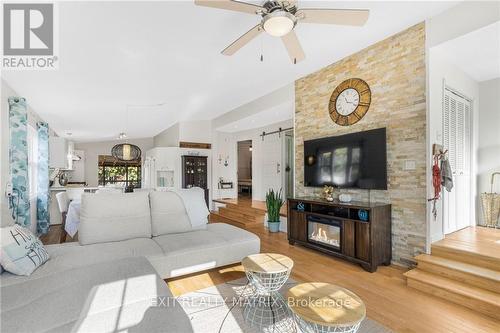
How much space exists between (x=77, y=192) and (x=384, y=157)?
5446mm

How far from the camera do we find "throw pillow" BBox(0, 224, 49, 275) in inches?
70.9

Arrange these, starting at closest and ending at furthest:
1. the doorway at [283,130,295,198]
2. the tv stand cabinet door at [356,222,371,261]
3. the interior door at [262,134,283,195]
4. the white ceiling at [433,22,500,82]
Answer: the white ceiling at [433,22,500,82]
the tv stand cabinet door at [356,222,371,261]
the doorway at [283,130,295,198]
the interior door at [262,134,283,195]

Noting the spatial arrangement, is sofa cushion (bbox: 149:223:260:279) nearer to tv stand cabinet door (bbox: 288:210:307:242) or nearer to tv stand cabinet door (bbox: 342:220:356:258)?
tv stand cabinet door (bbox: 288:210:307:242)

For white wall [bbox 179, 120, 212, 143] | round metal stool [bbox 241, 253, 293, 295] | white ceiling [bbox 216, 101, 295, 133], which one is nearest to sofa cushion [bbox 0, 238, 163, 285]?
round metal stool [bbox 241, 253, 293, 295]

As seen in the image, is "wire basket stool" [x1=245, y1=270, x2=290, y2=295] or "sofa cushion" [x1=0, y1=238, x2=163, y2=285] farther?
"wire basket stool" [x1=245, y1=270, x2=290, y2=295]

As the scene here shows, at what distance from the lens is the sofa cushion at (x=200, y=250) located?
258 cm

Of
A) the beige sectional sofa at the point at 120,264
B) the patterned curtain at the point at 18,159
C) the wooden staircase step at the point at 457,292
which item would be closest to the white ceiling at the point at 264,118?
the beige sectional sofa at the point at 120,264

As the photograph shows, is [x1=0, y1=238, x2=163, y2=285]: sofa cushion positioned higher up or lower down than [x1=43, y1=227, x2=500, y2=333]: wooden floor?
higher up

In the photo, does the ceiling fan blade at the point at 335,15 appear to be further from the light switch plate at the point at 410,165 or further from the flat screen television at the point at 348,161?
the light switch plate at the point at 410,165

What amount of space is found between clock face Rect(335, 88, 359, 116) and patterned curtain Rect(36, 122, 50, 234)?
19.8 ft

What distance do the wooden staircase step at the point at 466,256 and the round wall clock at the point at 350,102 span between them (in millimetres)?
1999

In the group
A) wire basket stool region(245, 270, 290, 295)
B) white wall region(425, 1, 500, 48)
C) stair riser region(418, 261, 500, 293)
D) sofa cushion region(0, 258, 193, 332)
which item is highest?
white wall region(425, 1, 500, 48)

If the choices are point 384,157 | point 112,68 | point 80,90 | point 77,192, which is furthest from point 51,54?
point 384,157

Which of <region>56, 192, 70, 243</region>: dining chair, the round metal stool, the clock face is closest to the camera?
the round metal stool
